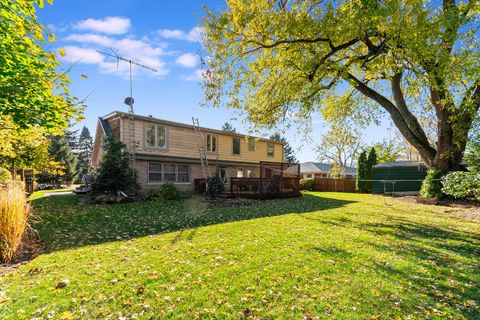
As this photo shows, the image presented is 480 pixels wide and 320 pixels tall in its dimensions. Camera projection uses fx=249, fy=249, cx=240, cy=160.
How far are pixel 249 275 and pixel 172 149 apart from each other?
15161 mm

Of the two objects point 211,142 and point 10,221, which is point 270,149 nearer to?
point 211,142

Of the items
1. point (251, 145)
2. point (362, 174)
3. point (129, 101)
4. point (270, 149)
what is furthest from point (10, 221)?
point (362, 174)

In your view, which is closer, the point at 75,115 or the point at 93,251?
the point at 93,251

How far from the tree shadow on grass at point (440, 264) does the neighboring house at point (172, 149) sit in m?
10.9

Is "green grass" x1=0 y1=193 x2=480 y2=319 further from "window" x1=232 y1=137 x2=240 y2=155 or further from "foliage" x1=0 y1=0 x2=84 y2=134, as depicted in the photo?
"window" x1=232 y1=137 x2=240 y2=155

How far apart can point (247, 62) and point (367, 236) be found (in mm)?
10418

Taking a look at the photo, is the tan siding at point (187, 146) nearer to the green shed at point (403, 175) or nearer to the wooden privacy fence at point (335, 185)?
the wooden privacy fence at point (335, 185)

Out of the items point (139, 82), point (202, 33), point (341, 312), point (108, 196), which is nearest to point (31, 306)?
point (341, 312)

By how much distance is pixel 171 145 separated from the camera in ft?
59.1

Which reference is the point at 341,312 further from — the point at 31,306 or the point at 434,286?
the point at 31,306

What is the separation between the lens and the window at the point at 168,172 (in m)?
17.3

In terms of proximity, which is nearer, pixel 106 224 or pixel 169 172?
pixel 106 224

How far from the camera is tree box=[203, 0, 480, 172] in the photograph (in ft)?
28.3

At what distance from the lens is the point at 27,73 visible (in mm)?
5207
